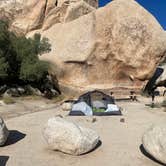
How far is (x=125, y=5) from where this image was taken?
28703 mm

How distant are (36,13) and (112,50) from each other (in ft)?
35.2

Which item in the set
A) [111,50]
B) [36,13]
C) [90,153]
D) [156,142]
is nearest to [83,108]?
[90,153]

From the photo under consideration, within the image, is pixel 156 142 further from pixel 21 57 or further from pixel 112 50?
pixel 112 50

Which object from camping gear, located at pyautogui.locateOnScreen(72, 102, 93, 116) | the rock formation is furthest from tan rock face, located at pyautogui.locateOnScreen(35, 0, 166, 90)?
camping gear, located at pyautogui.locateOnScreen(72, 102, 93, 116)

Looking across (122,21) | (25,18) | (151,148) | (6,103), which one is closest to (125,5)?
(122,21)

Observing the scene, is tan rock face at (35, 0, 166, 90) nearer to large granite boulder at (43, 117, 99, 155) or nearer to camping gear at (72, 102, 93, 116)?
camping gear at (72, 102, 93, 116)

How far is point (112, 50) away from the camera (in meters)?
28.1

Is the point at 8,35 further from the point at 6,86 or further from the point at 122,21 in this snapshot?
the point at 122,21

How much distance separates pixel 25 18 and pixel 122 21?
11422mm

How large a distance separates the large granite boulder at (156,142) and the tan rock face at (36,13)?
2691 cm

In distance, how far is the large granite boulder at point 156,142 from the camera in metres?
8.15

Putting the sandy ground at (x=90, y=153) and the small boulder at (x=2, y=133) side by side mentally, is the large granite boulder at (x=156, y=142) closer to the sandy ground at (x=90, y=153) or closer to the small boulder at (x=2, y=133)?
the sandy ground at (x=90, y=153)

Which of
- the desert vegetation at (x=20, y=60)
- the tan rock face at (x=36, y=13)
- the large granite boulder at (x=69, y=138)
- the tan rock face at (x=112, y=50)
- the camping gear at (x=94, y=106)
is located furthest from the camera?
the tan rock face at (x=36, y=13)

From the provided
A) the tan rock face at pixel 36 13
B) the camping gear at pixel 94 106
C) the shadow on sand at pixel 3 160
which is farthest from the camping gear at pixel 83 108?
the tan rock face at pixel 36 13
